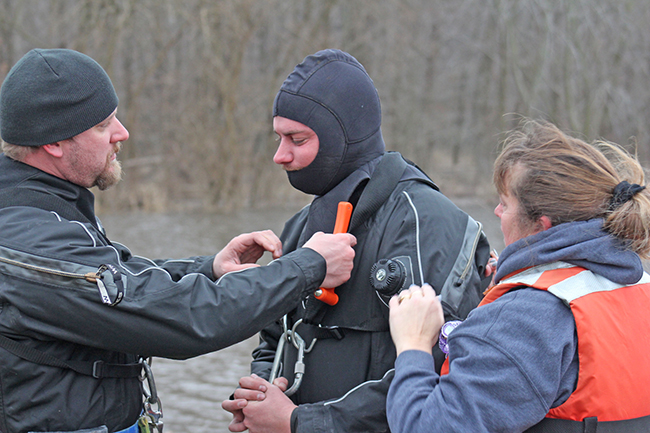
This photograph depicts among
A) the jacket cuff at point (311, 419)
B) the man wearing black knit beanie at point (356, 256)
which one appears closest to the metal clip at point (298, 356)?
the man wearing black knit beanie at point (356, 256)

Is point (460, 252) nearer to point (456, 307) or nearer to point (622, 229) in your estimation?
point (456, 307)

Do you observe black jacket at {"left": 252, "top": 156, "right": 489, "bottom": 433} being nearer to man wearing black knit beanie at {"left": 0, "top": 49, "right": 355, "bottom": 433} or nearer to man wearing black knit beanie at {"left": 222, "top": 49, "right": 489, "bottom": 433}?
man wearing black knit beanie at {"left": 222, "top": 49, "right": 489, "bottom": 433}

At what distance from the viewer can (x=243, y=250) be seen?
10.0ft

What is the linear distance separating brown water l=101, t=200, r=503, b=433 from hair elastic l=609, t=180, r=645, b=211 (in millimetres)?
1541

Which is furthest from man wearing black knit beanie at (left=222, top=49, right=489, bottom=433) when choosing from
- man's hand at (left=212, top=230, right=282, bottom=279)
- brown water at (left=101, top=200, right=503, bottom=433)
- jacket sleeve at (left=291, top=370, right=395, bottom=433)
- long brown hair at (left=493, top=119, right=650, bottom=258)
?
brown water at (left=101, top=200, right=503, bottom=433)

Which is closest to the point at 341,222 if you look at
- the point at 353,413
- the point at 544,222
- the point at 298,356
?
the point at 298,356

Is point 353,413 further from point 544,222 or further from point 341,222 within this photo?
point 544,222

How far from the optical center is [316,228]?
2.85 m

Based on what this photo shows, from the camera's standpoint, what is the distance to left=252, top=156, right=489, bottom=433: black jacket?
2.46m

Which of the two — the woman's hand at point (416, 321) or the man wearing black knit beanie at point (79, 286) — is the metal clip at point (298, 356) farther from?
the woman's hand at point (416, 321)

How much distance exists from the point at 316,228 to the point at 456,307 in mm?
730

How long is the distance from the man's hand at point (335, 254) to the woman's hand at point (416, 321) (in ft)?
1.29

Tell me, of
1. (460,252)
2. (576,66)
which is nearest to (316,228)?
(460,252)

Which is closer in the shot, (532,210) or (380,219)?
(532,210)
